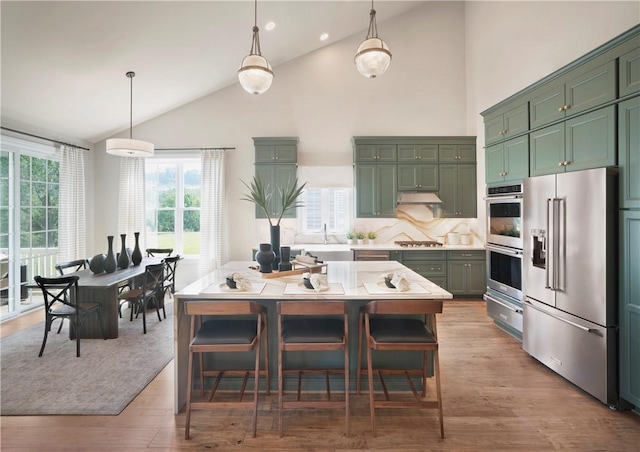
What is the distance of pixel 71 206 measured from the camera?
5.48 metres

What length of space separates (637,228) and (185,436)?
132 inches

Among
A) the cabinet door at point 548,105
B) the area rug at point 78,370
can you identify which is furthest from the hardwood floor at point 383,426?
the cabinet door at point 548,105

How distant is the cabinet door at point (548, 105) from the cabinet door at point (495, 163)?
1.91ft

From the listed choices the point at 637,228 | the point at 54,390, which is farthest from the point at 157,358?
the point at 637,228

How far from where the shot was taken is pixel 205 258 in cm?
604

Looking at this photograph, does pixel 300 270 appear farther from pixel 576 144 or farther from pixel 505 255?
pixel 576 144

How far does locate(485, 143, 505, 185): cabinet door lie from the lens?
13.0 feet

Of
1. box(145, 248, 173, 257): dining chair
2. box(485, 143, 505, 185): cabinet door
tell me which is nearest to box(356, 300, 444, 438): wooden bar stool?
box(485, 143, 505, 185): cabinet door

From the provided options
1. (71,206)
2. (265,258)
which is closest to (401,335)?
(265,258)

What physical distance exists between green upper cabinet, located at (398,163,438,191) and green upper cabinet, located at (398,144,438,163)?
0.34ft

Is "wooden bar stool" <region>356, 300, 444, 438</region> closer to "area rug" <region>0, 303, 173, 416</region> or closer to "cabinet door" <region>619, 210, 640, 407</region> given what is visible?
"cabinet door" <region>619, 210, 640, 407</region>

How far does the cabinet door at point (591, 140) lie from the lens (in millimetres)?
2514

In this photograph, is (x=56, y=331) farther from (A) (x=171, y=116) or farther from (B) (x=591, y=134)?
(B) (x=591, y=134)

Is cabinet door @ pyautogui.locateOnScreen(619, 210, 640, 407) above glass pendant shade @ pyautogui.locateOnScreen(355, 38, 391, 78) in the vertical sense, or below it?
below
